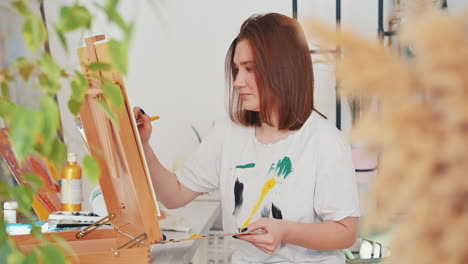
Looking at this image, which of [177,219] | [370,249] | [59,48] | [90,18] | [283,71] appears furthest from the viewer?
[59,48]

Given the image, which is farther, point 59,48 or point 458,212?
point 59,48

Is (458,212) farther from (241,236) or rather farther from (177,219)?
(177,219)

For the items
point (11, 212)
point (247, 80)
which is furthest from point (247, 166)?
point (11, 212)

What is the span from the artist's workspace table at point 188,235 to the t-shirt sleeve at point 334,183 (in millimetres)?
366

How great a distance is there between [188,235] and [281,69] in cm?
54

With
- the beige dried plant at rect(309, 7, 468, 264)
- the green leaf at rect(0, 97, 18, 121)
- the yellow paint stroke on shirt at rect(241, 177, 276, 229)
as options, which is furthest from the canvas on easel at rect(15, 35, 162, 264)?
the beige dried plant at rect(309, 7, 468, 264)

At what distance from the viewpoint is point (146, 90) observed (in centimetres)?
307

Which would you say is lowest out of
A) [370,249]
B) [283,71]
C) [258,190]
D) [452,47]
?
[370,249]

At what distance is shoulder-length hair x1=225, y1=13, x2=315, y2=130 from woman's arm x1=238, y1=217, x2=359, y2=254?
32cm

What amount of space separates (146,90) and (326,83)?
0.92 meters

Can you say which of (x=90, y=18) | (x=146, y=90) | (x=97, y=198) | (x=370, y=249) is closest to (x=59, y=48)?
(x=146, y=90)

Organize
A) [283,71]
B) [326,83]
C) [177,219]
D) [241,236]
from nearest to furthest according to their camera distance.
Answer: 1. [241,236]
2. [283,71]
3. [177,219]
4. [326,83]

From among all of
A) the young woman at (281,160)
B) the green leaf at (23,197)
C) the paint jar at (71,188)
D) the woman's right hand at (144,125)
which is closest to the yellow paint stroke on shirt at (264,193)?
the young woman at (281,160)

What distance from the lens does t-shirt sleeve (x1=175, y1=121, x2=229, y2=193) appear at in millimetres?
1865
